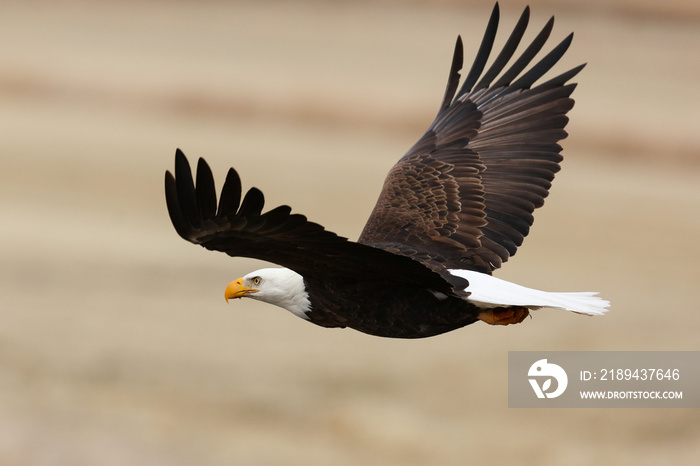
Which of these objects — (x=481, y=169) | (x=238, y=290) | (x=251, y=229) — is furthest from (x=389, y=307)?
(x=481, y=169)

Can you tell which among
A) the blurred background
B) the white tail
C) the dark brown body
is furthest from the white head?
the blurred background

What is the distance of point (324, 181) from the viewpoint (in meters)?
25.0

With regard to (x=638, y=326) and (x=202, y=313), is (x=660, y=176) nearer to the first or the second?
(x=638, y=326)

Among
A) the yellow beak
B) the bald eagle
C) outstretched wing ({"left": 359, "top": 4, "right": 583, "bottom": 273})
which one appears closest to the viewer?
the bald eagle

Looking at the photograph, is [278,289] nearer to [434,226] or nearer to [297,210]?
[434,226]

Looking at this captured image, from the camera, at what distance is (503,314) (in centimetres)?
809

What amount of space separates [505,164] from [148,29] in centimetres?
2076

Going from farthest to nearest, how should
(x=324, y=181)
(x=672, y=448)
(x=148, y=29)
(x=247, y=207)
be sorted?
1. (x=148, y=29)
2. (x=324, y=181)
3. (x=672, y=448)
4. (x=247, y=207)

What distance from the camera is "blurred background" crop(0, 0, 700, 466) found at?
20.3 m

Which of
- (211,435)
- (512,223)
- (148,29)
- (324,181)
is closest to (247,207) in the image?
(512,223)

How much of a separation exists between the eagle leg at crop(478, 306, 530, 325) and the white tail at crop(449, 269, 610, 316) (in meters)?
0.16

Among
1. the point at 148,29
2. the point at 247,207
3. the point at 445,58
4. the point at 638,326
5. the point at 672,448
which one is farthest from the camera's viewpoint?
the point at 148,29

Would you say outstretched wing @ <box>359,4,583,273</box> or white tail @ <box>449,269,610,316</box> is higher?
outstretched wing @ <box>359,4,583,273</box>

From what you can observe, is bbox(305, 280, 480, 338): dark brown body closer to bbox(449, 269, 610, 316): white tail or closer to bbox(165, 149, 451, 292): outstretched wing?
bbox(449, 269, 610, 316): white tail
